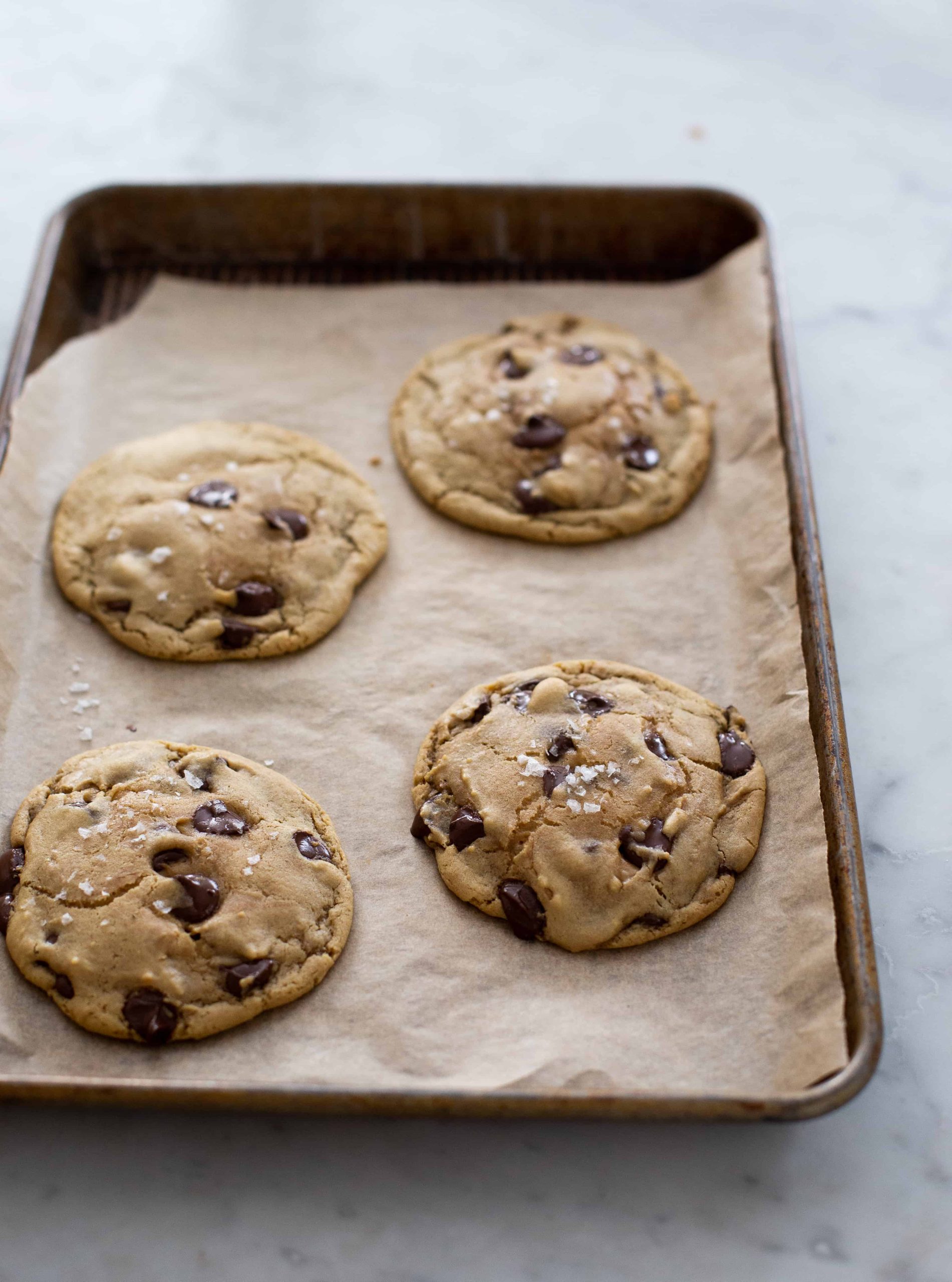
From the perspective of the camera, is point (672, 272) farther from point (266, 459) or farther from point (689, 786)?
point (689, 786)

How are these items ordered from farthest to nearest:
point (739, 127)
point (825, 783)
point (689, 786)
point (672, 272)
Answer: point (739, 127)
point (672, 272)
point (689, 786)
point (825, 783)

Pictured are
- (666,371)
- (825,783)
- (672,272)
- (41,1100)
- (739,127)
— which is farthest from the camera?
(739,127)

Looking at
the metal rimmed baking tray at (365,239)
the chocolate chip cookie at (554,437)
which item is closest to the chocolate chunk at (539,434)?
the chocolate chip cookie at (554,437)

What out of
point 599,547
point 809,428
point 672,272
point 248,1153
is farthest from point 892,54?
point 248,1153

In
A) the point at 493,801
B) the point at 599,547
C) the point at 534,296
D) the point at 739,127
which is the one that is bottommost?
the point at 493,801

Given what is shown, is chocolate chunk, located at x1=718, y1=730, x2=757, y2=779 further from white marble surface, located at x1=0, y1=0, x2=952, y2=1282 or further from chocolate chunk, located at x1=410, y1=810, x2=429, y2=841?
chocolate chunk, located at x1=410, y1=810, x2=429, y2=841

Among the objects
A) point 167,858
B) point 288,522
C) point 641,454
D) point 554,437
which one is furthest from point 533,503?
point 167,858
